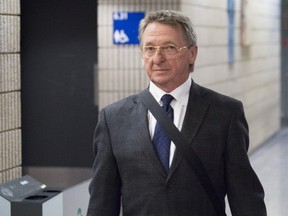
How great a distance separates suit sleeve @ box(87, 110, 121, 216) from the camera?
3.03 m

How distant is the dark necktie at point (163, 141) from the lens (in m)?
2.97

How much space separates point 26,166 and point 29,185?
5.88 m

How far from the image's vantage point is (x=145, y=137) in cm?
299

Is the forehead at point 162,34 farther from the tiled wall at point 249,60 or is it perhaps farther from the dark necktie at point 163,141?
the tiled wall at point 249,60

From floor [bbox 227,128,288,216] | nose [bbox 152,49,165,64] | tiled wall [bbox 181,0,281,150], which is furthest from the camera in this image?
tiled wall [bbox 181,0,281,150]

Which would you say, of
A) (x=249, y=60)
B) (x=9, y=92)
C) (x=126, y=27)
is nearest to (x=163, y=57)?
(x=9, y=92)

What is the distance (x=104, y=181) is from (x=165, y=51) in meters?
0.54

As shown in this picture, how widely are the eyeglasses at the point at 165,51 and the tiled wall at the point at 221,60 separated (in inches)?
261

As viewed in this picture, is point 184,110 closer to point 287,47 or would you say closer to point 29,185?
point 29,185

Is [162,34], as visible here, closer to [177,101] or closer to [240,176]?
[177,101]

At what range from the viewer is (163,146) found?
117 inches

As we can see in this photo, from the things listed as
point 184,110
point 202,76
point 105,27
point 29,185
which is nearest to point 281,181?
point 202,76

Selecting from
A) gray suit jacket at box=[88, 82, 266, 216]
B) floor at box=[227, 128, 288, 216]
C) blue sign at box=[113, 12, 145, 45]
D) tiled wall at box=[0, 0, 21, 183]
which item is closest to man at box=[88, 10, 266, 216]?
gray suit jacket at box=[88, 82, 266, 216]

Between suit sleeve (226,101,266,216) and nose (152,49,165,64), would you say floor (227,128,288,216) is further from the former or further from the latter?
nose (152,49,165,64)
